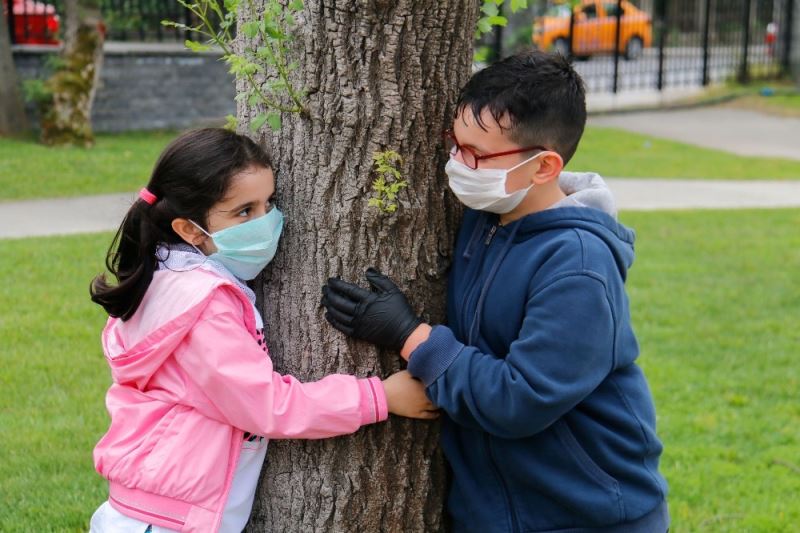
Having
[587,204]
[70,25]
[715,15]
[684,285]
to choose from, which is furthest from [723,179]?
[715,15]

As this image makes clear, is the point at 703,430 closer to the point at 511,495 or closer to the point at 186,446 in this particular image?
the point at 511,495

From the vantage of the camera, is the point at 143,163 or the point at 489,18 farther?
the point at 143,163

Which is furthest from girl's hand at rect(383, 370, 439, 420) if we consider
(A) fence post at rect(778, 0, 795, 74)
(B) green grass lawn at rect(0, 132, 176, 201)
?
(A) fence post at rect(778, 0, 795, 74)

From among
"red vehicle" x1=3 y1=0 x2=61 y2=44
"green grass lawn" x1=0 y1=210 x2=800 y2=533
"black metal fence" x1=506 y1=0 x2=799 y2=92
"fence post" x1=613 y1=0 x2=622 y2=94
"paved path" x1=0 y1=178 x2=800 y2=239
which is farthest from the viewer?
"black metal fence" x1=506 y1=0 x2=799 y2=92

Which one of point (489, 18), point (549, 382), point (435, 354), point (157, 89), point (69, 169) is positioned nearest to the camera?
point (549, 382)

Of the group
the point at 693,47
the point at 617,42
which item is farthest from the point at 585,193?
the point at 693,47

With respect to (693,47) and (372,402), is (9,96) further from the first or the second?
(693,47)

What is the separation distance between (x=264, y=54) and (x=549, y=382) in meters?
0.96

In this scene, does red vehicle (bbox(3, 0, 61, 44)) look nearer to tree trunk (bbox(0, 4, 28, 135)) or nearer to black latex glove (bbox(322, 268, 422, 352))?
tree trunk (bbox(0, 4, 28, 135))

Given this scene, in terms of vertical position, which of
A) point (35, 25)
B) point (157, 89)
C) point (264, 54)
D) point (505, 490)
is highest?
point (264, 54)

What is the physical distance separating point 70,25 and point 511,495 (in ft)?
34.1

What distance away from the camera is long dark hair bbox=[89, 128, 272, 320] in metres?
2.34

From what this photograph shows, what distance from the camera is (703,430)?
473cm

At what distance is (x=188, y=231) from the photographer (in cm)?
241
